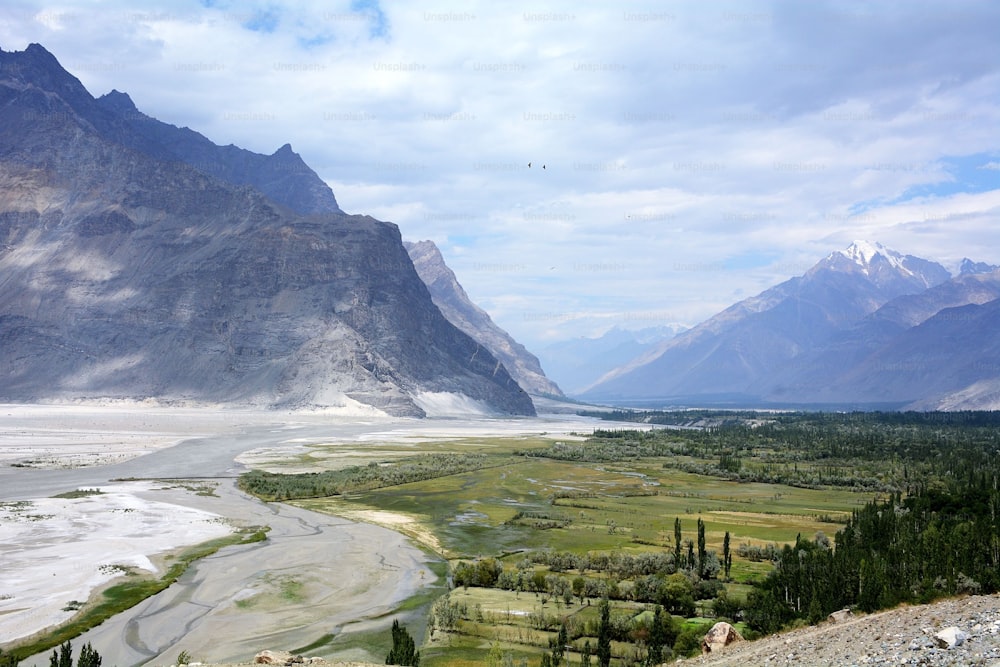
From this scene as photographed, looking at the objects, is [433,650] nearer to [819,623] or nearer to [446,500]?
[819,623]

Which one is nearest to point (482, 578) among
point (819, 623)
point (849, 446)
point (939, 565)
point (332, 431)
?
point (819, 623)

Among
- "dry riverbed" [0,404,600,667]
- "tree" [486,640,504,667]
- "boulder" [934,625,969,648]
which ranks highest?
"boulder" [934,625,969,648]

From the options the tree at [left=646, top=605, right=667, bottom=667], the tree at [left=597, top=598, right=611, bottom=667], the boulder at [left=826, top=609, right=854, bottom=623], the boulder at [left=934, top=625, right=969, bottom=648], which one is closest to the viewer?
the boulder at [left=934, top=625, right=969, bottom=648]

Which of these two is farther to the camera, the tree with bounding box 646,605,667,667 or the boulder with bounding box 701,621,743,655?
the tree with bounding box 646,605,667,667

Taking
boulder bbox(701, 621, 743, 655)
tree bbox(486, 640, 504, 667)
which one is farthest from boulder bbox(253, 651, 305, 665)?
boulder bbox(701, 621, 743, 655)

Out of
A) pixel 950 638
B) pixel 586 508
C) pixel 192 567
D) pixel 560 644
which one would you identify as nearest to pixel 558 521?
pixel 586 508

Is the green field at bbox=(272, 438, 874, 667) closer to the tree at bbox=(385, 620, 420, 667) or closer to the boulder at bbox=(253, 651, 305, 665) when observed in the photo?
the tree at bbox=(385, 620, 420, 667)
